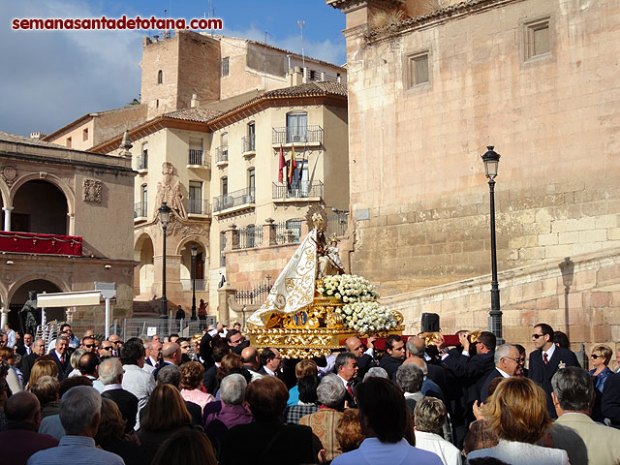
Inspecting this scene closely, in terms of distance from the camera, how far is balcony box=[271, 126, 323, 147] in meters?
42.1

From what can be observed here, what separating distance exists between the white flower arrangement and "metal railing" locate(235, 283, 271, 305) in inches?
673

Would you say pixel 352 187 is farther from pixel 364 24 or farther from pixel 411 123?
pixel 364 24

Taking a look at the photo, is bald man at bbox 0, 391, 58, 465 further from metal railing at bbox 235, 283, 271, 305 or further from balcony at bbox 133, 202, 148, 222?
balcony at bbox 133, 202, 148, 222

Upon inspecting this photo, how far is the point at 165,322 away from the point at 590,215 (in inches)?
465

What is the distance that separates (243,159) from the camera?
149 ft

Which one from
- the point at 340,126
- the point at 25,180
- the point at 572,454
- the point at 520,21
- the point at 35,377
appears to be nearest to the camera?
the point at 572,454

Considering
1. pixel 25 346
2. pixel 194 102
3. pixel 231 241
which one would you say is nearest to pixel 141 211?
pixel 194 102

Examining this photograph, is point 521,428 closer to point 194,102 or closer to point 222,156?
point 222,156

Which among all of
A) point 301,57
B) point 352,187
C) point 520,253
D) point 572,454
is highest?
point 301,57

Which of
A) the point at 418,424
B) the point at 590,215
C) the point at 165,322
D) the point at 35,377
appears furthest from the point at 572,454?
the point at 165,322

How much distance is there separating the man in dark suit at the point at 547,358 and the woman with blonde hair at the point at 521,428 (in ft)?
12.8

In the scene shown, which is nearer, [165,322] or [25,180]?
[165,322]

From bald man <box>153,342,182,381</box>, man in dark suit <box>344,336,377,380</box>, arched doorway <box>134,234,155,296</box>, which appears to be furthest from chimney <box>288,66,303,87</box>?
bald man <box>153,342,182,381</box>

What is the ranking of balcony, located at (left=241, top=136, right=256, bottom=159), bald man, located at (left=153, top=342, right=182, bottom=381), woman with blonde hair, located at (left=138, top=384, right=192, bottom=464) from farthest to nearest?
balcony, located at (left=241, top=136, right=256, bottom=159), bald man, located at (left=153, top=342, right=182, bottom=381), woman with blonde hair, located at (left=138, top=384, right=192, bottom=464)
